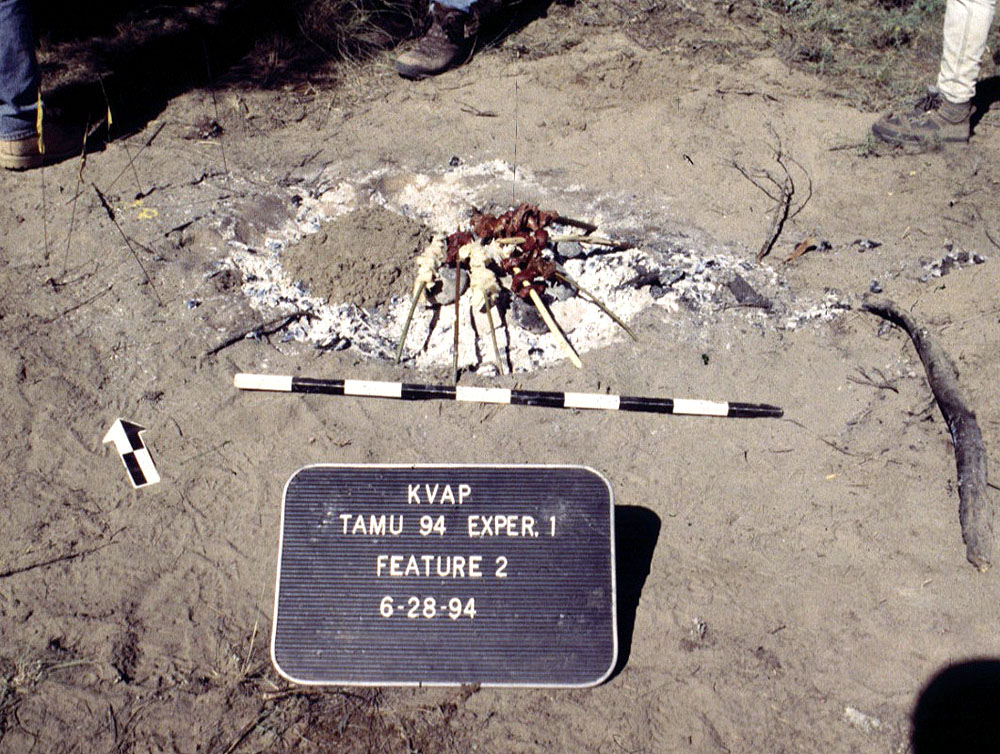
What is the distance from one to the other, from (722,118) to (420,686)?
440cm

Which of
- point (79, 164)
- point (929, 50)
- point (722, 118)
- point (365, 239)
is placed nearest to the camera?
point (365, 239)

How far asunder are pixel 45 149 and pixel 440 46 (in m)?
2.88

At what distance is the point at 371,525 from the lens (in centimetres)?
310

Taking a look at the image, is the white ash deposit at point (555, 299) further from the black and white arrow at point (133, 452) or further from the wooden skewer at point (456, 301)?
the black and white arrow at point (133, 452)

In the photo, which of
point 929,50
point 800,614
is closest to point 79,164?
point 800,614

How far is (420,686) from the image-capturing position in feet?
9.82

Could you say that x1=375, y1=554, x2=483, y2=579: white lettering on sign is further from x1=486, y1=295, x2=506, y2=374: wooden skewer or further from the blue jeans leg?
the blue jeans leg

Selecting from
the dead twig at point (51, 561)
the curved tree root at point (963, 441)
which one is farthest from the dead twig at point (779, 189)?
the dead twig at point (51, 561)

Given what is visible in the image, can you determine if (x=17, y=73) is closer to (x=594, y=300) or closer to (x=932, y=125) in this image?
(x=594, y=300)

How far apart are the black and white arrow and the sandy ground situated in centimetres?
6

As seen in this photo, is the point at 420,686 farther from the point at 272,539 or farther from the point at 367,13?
the point at 367,13

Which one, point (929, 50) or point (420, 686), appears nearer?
point (420, 686)

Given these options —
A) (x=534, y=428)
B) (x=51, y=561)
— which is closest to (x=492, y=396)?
(x=534, y=428)

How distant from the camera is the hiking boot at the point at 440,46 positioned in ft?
20.6
